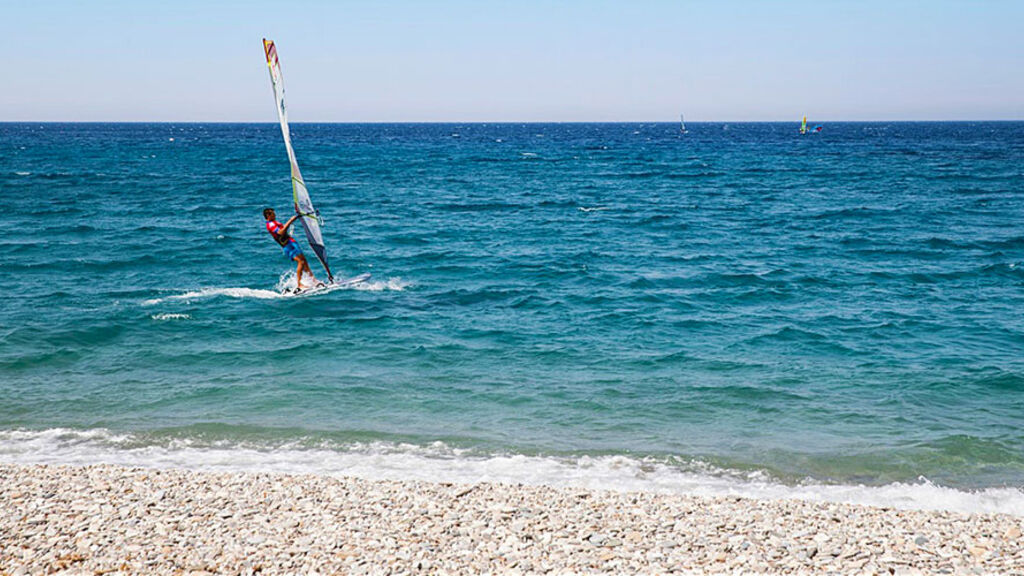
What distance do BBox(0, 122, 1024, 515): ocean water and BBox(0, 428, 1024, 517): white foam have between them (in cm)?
5

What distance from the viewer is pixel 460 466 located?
37.6 feet

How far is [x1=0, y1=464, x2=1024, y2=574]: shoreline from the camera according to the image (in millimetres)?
7906

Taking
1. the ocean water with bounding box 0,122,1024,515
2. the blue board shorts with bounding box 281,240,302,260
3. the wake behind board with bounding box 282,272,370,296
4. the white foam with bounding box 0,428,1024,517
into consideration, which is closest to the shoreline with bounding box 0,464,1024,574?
the white foam with bounding box 0,428,1024,517

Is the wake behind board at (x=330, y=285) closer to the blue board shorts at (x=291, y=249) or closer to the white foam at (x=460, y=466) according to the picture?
the blue board shorts at (x=291, y=249)

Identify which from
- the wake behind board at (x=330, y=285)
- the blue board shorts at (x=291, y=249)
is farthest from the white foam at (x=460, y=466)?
the wake behind board at (x=330, y=285)

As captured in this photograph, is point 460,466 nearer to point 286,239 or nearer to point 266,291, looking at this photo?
point 286,239

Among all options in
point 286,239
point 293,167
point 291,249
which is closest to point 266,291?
point 291,249

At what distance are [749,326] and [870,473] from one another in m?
8.11

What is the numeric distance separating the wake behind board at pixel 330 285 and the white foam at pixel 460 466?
10569 mm

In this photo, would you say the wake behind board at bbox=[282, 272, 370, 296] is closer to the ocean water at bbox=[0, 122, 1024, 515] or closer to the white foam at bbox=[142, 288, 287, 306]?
the white foam at bbox=[142, 288, 287, 306]

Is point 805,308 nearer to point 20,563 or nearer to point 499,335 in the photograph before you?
point 499,335

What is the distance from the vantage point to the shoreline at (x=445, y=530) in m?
7.91

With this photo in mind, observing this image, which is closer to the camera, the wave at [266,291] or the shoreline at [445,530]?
the shoreline at [445,530]

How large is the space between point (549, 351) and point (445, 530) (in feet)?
28.6
